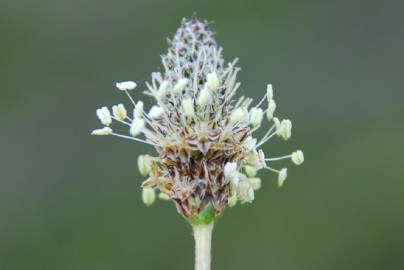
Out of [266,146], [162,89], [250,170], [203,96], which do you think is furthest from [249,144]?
[266,146]

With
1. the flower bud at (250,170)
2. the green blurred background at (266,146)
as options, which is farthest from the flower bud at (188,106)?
the green blurred background at (266,146)

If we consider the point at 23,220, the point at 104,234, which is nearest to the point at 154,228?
the point at 104,234

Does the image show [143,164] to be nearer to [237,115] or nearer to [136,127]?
[136,127]

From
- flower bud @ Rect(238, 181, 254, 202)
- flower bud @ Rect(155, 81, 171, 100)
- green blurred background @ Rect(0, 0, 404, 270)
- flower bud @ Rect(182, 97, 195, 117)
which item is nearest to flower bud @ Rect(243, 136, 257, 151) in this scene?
flower bud @ Rect(238, 181, 254, 202)

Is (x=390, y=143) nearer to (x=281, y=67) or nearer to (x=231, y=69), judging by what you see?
→ (x=281, y=67)

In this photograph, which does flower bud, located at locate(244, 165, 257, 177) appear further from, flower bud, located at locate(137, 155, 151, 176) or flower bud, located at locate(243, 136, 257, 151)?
flower bud, located at locate(137, 155, 151, 176)

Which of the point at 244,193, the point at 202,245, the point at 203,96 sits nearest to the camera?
the point at 202,245
